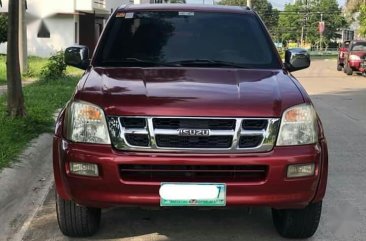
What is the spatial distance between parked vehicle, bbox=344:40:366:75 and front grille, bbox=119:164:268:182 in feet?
73.4

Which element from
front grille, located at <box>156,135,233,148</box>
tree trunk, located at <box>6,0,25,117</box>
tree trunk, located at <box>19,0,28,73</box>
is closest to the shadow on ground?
front grille, located at <box>156,135,233,148</box>

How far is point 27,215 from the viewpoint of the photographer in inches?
218

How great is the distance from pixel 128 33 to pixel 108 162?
1.92 m

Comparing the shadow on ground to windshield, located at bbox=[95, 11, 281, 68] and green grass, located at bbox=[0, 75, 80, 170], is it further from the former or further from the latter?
windshield, located at bbox=[95, 11, 281, 68]

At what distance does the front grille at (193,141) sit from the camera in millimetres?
4117

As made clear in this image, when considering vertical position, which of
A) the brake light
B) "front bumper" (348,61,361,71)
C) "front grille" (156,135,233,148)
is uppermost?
"front grille" (156,135,233,148)

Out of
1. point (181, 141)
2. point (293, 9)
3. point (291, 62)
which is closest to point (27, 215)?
point (181, 141)

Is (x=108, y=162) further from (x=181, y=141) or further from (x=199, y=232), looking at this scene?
(x=199, y=232)

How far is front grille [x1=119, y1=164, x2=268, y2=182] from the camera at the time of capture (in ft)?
13.4

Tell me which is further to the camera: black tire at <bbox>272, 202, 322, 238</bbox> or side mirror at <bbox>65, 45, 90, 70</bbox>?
side mirror at <bbox>65, 45, 90, 70</bbox>

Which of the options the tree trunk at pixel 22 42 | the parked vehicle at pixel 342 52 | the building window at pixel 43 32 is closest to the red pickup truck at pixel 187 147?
the tree trunk at pixel 22 42

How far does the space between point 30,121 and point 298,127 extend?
5476mm

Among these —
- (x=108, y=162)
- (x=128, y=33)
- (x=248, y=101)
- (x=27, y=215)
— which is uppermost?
(x=128, y=33)

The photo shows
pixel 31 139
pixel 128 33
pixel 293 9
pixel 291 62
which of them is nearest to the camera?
pixel 128 33
